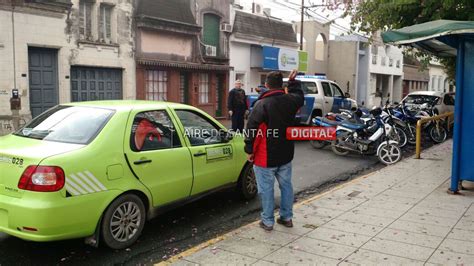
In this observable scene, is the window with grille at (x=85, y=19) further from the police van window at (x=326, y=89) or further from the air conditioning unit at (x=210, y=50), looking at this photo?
the police van window at (x=326, y=89)

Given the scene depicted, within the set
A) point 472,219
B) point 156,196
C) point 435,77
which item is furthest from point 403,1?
point 435,77

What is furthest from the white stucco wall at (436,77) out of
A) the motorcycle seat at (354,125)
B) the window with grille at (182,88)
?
the motorcycle seat at (354,125)

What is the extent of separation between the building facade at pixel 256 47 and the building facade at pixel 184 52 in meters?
0.75

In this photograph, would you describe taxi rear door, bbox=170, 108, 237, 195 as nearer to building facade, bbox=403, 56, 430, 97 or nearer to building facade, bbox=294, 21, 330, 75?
building facade, bbox=294, 21, 330, 75

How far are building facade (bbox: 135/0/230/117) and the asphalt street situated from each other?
40.9 ft


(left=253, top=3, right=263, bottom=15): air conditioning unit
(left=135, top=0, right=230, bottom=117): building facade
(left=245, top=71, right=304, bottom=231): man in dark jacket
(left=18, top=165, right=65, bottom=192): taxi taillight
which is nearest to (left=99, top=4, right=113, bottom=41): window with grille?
(left=135, top=0, right=230, bottom=117): building facade

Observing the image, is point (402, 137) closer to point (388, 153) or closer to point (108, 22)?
point (388, 153)

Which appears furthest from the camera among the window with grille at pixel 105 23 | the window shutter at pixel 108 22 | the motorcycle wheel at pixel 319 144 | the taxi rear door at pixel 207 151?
the window shutter at pixel 108 22

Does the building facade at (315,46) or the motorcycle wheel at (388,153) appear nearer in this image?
the motorcycle wheel at (388,153)

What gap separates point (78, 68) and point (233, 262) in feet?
47.0

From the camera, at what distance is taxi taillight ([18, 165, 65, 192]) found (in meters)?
4.20

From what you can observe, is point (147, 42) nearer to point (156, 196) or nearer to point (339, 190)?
point (339, 190)

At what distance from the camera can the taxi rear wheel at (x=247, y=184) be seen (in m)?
6.66

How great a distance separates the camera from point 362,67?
135 ft
